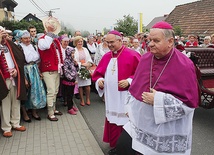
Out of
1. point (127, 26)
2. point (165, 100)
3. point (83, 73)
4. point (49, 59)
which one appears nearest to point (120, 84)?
point (165, 100)

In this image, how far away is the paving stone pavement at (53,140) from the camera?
4020 mm

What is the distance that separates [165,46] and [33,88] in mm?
3570

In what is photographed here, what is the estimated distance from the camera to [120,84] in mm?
3525

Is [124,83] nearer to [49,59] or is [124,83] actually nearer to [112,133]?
[112,133]

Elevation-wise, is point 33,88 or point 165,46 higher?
point 165,46

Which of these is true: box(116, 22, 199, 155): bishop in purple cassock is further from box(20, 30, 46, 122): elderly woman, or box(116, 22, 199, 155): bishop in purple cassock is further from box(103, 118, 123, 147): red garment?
box(20, 30, 46, 122): elderly woman

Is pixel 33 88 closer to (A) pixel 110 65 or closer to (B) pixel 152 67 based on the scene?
(A) pixel 110 65

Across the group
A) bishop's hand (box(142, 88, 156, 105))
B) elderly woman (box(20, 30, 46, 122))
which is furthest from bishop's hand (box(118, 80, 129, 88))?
elderly woman (box(20, 30, 46, 122))

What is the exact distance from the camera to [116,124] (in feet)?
12.6

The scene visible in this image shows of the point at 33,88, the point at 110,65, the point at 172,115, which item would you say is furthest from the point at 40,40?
the point at 172,115

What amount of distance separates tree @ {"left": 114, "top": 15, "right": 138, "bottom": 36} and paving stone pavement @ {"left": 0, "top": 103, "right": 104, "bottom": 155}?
16932 mm

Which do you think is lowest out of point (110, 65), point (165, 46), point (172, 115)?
point (172, 115)

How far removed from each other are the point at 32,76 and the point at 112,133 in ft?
7.21

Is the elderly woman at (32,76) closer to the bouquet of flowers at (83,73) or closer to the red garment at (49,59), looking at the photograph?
the red garment at (49,59)
